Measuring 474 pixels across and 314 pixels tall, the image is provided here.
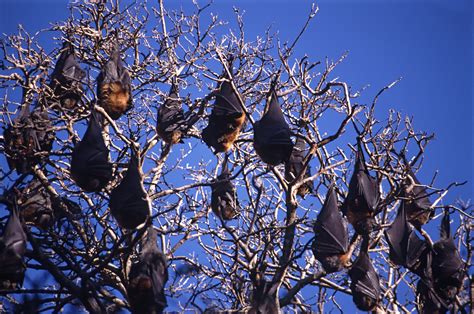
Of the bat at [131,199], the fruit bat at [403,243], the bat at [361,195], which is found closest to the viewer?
the bat at [131,199]

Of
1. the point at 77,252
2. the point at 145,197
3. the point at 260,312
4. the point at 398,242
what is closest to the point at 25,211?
the point at 77,252

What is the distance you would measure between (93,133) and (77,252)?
4.75 feet

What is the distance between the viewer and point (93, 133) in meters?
8.10

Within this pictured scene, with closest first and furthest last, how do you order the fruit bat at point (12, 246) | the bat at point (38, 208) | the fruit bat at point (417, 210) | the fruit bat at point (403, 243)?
the fruit bat at point (12, 246)
the bat at point (38, 208)
the fruit bat at point (403, 243)
the fruit bat at point (417, 210)

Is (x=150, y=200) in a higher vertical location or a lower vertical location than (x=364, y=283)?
higher

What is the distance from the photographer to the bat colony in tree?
716cm

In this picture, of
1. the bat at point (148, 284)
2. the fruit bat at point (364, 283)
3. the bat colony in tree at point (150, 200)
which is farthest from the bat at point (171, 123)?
the fruit bat at point (364, 283)

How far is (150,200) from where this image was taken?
6.96 m

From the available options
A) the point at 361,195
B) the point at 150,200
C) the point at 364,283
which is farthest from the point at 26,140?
the point at 364,283

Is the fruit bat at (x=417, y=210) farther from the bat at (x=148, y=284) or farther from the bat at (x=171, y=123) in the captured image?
the bat at (x=148, y=284)

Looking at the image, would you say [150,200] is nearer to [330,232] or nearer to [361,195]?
[330,232]

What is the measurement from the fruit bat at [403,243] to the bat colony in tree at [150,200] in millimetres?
15

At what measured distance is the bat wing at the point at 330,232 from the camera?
8.30 meters

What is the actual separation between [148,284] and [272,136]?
7.37 feet
